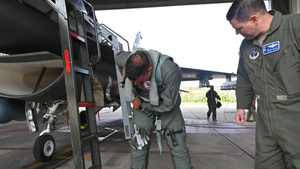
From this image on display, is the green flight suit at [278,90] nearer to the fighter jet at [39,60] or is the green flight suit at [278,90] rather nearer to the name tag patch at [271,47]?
the name tag patch at [271,47]

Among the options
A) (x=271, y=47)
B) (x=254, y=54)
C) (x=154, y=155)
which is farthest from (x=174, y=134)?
(x=154, y=155)

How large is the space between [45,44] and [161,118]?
1937mm

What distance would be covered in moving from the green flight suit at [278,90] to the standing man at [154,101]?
0.73 m

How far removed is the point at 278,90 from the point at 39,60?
8.89 ft

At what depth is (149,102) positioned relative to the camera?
2338 millimetres

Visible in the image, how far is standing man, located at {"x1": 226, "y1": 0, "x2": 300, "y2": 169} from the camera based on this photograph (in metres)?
1.56

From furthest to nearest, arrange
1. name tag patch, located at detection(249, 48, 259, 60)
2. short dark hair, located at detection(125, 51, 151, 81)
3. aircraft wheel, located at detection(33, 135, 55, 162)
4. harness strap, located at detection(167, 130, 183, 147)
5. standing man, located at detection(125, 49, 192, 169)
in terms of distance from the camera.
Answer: aircraft wheel, located at detection(33, 135, 55, 162) < harness strap, located at detection(167, 130, 183, 147) < standing man, located at detection(125, 49, 192, 169) < short dark hair, located at detection(125, 51, 151, 81) < name tag patch, located at detection(249, 48, 259, 60)

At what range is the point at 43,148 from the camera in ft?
12.4

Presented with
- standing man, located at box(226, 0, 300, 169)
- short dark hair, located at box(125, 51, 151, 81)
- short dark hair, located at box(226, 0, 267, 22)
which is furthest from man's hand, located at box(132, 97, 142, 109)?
short dark hair, located at box(226, 0, 267, 22)

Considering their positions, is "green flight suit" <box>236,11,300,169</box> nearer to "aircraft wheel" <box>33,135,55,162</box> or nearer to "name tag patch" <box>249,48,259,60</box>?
"name tag patch" <box>249,48,259,60</box>

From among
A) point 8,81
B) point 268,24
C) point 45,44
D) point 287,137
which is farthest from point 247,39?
point 8,81

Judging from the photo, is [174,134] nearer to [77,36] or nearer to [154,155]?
[77,36]

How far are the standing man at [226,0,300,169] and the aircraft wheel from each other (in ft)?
10.6

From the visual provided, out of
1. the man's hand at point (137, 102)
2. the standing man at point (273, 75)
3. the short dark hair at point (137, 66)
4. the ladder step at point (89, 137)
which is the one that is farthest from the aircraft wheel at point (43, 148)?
the standing man at point (273, 75)
